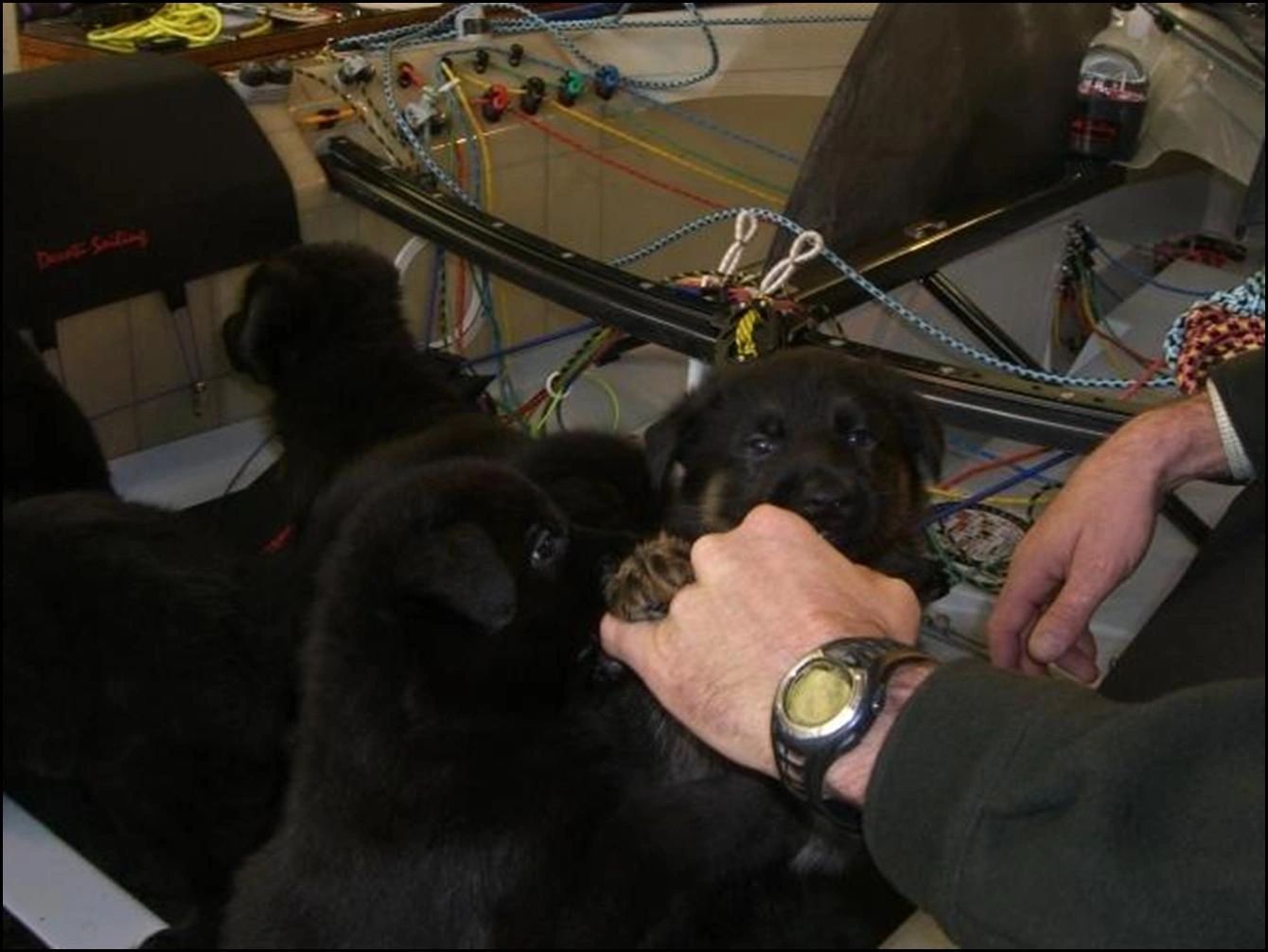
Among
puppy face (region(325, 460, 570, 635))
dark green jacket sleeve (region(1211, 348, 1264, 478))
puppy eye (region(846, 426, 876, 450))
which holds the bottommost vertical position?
puppy eye (region(846, 426, 876, 450))

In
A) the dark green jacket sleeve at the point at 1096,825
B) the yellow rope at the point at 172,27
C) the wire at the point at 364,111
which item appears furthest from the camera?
the yellow rope at the point at 172,27

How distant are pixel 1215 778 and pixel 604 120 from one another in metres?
1.78

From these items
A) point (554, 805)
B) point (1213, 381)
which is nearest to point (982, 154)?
point (1213, 381)

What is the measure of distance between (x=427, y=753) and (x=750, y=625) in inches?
9.9

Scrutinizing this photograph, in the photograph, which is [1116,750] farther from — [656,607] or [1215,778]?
[656,607]

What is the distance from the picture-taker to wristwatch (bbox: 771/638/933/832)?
830 millimetres

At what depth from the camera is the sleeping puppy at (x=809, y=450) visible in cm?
Result: 140

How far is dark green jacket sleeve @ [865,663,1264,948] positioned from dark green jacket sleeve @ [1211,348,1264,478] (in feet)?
1.64

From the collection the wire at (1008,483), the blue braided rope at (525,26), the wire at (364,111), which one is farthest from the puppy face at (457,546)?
the blue braided rope at (525,26)

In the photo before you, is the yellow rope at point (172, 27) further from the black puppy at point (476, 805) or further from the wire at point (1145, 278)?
the black puppy at point (476, 805)

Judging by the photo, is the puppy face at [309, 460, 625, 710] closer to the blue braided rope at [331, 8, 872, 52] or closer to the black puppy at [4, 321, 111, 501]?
the black puppy at [4, 321, 111, 501]

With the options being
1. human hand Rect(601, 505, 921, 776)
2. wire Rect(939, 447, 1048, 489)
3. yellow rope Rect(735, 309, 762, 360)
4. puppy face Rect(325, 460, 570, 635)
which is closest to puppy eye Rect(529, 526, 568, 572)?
puppy face Rect(325, 460, 570, 635)

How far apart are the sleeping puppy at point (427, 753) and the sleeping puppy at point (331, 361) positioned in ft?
2.69

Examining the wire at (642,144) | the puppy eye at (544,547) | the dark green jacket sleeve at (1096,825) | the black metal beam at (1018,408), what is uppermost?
the dark green jacket sleeve at (1096,825)
